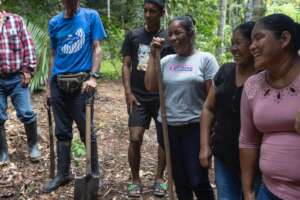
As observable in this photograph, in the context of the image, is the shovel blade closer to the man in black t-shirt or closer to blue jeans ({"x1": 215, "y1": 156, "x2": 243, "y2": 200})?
the man in black t-shirt

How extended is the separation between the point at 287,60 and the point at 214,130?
929mm

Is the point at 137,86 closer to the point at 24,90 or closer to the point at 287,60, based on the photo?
the point at 24,90

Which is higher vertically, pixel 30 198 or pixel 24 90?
pixel 24 90

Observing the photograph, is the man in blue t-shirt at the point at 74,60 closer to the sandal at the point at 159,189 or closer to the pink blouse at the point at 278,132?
the sandal at the point at 159,189

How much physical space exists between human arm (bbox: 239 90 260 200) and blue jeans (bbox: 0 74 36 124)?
3.25m

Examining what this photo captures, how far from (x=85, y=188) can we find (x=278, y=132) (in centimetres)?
Result: 230

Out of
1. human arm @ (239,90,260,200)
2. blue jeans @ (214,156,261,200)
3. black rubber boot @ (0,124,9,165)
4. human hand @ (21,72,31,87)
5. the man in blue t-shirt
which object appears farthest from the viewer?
black rubber boot @ (0,124,9,165)

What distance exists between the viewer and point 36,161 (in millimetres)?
5453

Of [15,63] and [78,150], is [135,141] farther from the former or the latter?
[15,63]

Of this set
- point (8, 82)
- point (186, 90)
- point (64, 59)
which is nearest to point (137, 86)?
point (64, 59)

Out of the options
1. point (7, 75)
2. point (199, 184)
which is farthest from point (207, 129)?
point (7, 75)

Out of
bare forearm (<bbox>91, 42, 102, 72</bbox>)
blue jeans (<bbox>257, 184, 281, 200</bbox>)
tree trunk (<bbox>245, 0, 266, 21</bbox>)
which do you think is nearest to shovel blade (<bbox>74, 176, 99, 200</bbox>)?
bare forearm (<bbox>91, 42, 102, 72</bbox>)

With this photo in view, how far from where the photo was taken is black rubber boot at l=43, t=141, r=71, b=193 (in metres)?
4.66

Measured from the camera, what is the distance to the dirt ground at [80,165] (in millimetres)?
4707
